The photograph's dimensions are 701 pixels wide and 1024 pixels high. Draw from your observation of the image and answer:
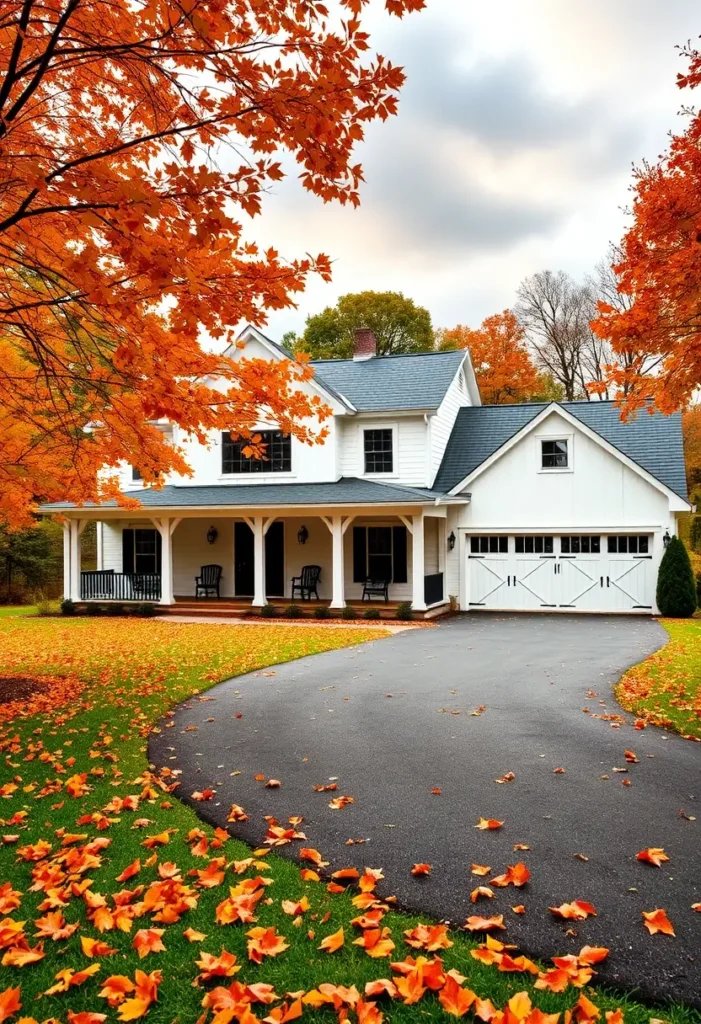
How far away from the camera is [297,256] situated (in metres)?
5.51

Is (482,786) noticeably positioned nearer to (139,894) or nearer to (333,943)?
(333,943)

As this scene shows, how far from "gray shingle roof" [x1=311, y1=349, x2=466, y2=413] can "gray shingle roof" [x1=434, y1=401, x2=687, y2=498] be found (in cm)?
220

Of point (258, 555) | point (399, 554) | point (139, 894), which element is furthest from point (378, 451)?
point (139, 894)

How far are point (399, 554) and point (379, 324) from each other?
2460 centimetres

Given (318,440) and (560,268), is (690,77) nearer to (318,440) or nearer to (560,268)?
(318,440)

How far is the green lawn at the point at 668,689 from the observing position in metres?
7.49

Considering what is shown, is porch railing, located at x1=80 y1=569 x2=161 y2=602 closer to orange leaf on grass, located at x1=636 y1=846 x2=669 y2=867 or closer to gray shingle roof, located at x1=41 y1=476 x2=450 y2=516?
gray shingle roof, located at x1=41 y1=476 x2=450 y2=516

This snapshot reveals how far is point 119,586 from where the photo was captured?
22.8m

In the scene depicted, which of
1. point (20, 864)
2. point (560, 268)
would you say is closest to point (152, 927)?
point (20, 864)

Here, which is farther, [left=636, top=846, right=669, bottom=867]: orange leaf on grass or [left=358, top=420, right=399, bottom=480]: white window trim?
[left=358, top=420, right=399, bottom=480]: white window trim

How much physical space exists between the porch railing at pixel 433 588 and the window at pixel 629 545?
4.94m

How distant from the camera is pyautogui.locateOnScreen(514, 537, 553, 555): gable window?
20.8 m

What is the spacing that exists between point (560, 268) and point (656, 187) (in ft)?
114

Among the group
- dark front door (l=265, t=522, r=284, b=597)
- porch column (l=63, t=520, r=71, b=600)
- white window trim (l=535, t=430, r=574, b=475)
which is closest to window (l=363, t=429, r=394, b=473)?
dark front door (l=265, t=522, r=284, b=597)
